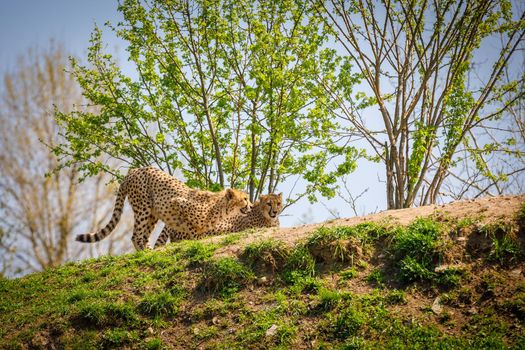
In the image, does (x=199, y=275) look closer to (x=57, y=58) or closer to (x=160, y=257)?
(x=160, y=257)

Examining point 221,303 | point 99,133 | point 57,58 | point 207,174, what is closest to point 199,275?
point 221,303

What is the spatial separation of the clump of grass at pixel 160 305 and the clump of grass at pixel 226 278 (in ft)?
1.37

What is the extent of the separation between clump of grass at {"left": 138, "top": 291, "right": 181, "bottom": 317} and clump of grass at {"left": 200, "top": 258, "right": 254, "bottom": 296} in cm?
42

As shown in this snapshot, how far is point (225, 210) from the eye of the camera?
10453mm

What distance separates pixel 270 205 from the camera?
412 inches

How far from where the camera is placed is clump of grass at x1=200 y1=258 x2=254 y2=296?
6.79m

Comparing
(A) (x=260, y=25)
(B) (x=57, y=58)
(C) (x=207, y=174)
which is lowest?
(C) (x=207, y=174)

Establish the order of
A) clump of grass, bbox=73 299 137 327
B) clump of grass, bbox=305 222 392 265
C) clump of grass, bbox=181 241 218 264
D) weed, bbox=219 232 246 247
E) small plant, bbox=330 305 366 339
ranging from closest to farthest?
small plant, bbox=330 305 366 339
clump of grass, bbox=73 299 137 327
clump of grass, bbox=305 222 392 265
clump of grass, bbox=181 241 218 264
weed, bbox=219 232 246 247

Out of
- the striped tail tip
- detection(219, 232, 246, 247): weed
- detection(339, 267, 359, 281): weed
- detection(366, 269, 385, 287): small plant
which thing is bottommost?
detection(366, 269, 385, 287): small plant

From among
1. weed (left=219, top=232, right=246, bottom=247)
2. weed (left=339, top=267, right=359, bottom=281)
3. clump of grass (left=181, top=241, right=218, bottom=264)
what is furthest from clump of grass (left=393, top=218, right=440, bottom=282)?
clump of grass (left=181, top=241, right=218, bottom=264)

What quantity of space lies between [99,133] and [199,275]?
806 cm

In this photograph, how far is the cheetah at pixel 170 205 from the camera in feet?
33.5

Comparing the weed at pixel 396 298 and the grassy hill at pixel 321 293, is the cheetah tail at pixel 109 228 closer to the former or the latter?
the grassy hill at pixel 321 293

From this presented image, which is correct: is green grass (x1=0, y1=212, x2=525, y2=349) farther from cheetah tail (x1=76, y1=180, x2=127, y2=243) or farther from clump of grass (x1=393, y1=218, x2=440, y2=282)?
cheetah tail (x1=76, y1=180, x2=127, y2=243)
